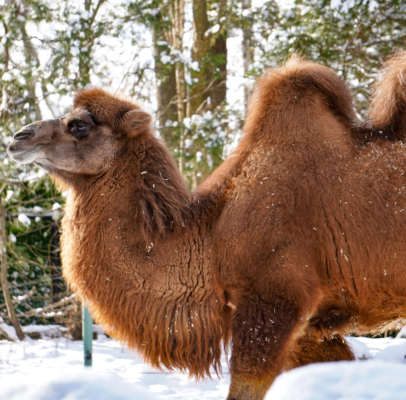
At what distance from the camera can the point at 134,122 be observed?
12.7 ft

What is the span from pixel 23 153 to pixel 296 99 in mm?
2082

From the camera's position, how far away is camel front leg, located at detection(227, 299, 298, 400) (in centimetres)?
312

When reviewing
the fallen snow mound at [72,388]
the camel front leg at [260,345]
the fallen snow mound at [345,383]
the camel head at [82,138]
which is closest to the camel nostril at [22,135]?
the camel head at [82,138]

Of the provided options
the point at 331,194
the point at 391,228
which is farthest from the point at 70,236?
the point at 391,228

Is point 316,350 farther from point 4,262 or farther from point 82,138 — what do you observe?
point 4,262

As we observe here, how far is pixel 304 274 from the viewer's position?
128 inches

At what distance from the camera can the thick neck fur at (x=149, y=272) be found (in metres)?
3.44

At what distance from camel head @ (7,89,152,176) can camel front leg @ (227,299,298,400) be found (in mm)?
1596

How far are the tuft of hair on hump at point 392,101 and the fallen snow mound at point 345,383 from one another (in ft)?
8.22

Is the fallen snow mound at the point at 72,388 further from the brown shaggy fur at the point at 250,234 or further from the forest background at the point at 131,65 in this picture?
the forest background at the point at 131,65

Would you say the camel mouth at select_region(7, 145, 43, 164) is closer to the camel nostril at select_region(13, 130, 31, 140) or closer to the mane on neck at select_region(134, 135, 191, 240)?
the camel nostril at select_region(13, 130, 31, 140)

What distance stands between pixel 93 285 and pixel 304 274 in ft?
4.84

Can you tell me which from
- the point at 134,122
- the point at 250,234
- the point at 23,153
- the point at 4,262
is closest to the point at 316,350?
the point at 250,234

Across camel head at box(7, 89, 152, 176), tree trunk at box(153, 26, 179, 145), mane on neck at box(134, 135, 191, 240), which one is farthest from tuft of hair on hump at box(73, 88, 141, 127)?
tree trunk at box(153, 26, 179, 145)
